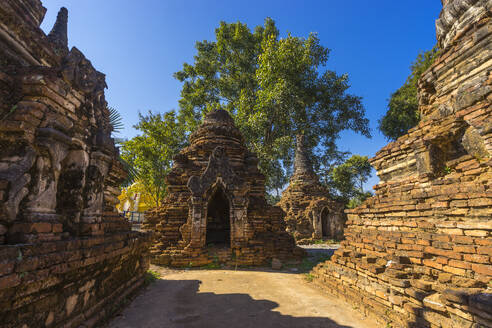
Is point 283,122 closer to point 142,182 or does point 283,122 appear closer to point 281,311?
point 142,182

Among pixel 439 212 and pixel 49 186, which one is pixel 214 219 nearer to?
pixel 49 186

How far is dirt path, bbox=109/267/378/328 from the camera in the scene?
12.4 feet

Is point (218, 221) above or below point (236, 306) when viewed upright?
above

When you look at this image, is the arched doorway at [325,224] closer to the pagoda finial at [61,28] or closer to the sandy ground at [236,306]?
the sandy ground at [236,306]

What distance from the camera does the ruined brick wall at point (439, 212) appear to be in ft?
10.3

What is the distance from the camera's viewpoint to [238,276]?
22.7ft

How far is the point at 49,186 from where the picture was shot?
2.95 m

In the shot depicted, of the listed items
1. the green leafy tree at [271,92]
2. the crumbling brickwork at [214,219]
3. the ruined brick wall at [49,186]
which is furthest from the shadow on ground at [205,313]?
the green leafy tree at [271,92]

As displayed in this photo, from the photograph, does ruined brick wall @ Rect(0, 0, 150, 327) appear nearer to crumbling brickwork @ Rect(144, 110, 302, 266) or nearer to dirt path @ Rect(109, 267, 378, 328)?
dirt path @ Rect(109, 267, 378, 328)

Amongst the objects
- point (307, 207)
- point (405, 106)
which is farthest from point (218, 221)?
point (405, 106)

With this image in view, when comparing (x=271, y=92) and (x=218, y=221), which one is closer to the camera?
(x=218, y=221)

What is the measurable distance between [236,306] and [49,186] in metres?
3.65

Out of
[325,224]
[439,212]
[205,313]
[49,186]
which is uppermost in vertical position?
[49,186]

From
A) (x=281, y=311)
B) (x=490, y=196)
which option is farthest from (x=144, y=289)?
(x=490, y=196)
